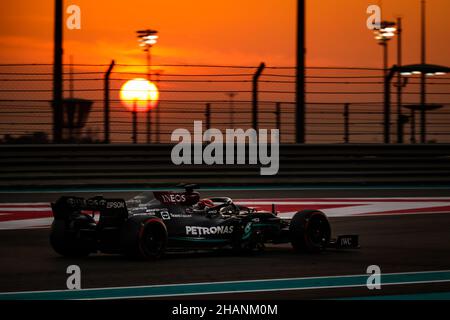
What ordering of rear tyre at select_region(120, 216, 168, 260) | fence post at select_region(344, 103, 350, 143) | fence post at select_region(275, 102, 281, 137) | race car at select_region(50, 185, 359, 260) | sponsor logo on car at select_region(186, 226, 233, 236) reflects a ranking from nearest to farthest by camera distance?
rear tyre at select_region(120, 216, 168, 260)
race car at select_region(50, 185, 359, 260)
sponsor logo on car at select_region(186, 226, 233, 236)
fence post at select_region(275, 102, 281, 137)
fence post at select_region(344, 103, 350, 143)

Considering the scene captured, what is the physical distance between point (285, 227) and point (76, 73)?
28.8 feet

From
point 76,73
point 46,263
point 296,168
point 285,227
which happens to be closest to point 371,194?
point 296,168

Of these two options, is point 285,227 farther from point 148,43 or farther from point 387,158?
point 148,43

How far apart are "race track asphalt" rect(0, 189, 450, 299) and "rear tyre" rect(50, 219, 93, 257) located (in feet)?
0.42

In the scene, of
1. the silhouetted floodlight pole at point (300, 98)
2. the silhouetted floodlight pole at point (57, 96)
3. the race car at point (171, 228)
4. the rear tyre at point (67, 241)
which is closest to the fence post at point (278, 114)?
the silhouetted floodlight pole at point (300, 98)

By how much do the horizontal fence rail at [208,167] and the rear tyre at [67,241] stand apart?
8.89 m

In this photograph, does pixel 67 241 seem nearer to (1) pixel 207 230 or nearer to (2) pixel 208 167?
(1) pixel 207 230

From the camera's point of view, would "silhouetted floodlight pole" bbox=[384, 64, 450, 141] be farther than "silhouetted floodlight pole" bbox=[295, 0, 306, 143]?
No

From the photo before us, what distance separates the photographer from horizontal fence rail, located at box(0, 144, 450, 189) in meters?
19.7

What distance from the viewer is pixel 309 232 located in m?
11.4

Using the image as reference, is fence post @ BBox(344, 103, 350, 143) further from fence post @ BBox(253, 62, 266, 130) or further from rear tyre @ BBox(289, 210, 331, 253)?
rear tyre @ BBox(289, 210, 331, 253)

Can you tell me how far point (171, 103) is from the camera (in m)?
19.6

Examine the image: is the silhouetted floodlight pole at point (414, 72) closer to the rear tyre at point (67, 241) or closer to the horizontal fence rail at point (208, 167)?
the horizontal fence rail at point (208, 167)

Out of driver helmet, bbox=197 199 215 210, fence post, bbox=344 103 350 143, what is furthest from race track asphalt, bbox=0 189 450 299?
fence post, bbox=344 103 350 143
